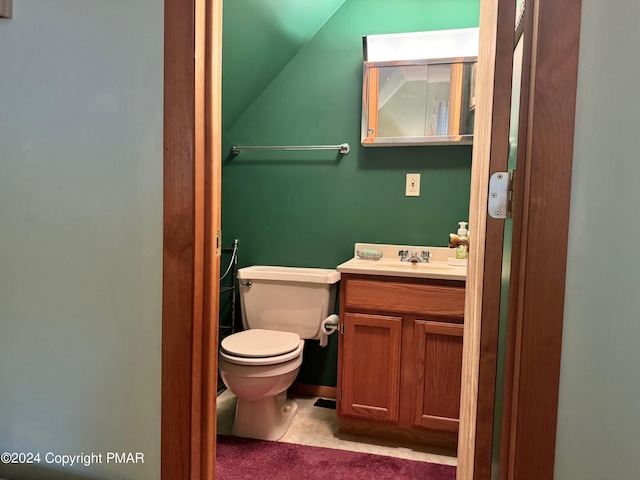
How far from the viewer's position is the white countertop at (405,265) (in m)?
1.77

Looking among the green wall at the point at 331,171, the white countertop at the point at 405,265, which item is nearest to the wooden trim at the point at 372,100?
the green wall at the point at 331,171

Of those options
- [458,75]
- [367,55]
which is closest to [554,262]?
[458,75]

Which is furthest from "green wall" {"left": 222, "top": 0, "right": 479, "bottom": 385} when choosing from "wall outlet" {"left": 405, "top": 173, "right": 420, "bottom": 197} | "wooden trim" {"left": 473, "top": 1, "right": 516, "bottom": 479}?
"wooden trim" {"left": 473, "top": 1, "right": 516, "bottom": 479}

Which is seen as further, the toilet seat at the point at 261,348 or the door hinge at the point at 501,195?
the toilet seat at the point at 261,348

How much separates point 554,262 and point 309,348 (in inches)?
75.9

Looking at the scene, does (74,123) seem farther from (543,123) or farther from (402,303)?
(402,303)

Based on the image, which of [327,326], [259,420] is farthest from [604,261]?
[259,420]

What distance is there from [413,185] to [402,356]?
0.95 metres

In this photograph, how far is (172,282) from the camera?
789 millimetres

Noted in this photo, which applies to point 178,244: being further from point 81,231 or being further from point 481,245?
point 481,245

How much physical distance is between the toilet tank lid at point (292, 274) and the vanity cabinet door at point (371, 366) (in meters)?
0.31

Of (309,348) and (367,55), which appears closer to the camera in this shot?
(367,55)

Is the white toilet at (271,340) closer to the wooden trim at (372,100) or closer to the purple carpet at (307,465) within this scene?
the purple carpet at (307,465)

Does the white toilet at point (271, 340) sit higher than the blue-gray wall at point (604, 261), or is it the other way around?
the blue-gray wall at point (604, 261)
